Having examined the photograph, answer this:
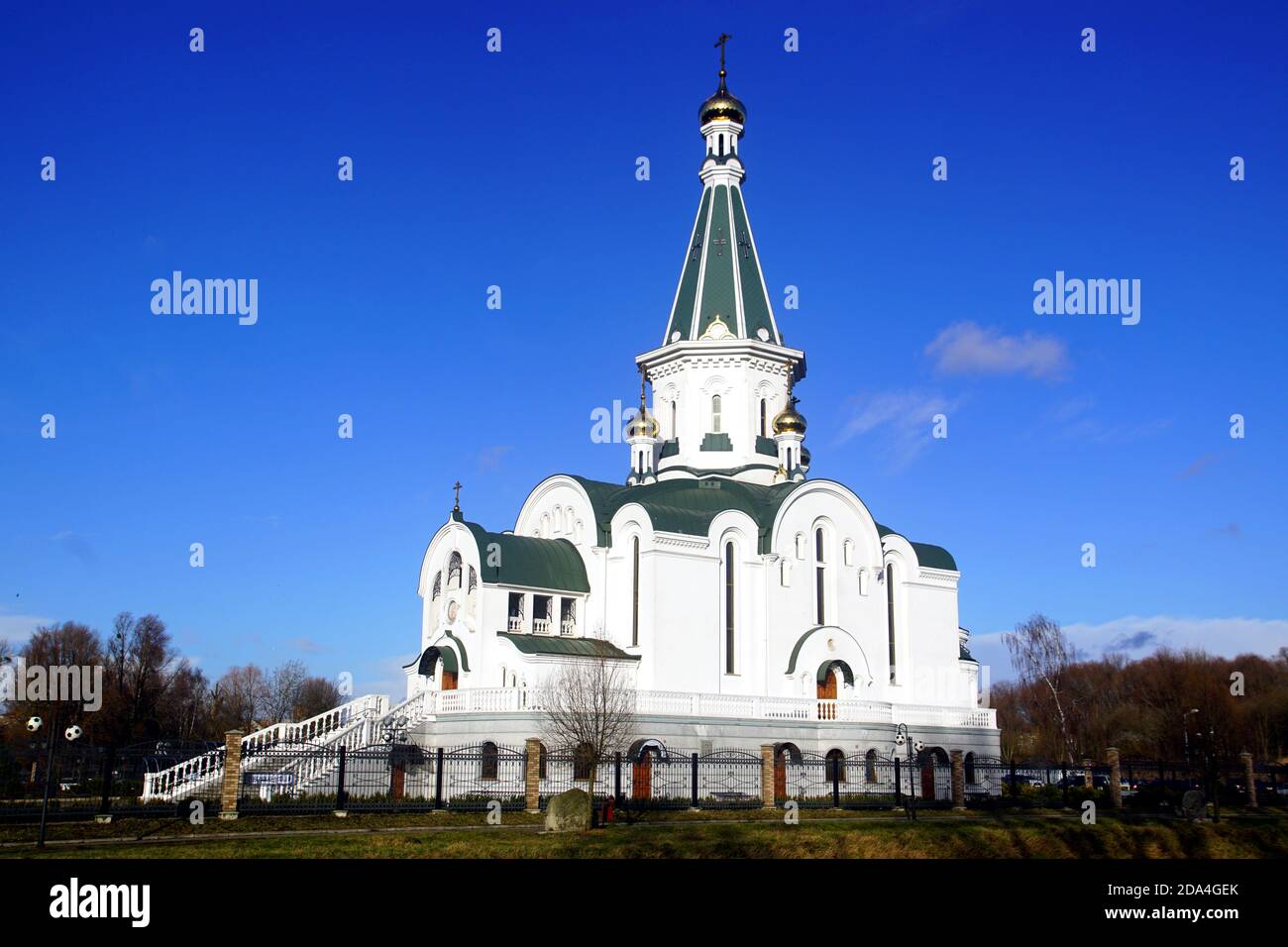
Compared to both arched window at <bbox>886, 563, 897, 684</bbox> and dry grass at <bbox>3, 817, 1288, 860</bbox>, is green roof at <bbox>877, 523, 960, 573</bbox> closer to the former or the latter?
arched window at <bbox>886, 563, 897, 684</bbox>

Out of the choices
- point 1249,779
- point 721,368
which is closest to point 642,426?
point 721,368

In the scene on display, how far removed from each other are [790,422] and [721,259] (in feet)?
21.9

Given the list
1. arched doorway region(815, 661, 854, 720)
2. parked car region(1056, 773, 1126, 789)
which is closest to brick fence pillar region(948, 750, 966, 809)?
arched doorway region(815, 661, 854, 720)

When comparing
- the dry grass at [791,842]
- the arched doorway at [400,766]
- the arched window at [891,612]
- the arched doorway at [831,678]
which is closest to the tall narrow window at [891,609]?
the arched window at [891,612]

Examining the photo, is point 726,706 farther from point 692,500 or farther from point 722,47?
point 722,47

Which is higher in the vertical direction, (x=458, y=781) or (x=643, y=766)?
(x=643, y=766)

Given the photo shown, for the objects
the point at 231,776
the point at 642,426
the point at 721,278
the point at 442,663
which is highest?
the point at 721,278

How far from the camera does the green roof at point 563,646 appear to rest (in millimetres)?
30344

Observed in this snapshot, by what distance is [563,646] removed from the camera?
31094 millimetres

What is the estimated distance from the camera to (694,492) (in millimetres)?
35625

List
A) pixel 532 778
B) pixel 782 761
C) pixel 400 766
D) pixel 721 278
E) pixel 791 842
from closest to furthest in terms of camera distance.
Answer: pixel 791 842 < pixel 532 778 < pixel 400 766 < pixel 782 761 < pixel 721 278

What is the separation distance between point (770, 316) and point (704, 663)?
13581 mm

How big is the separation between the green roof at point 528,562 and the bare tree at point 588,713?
12.0 ft
